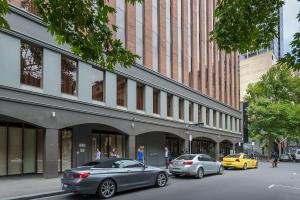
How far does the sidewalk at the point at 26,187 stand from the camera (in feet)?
45.2

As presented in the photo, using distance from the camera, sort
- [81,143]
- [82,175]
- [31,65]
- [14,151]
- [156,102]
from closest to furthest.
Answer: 1. [82,175]
2. [31,65]
3. [14,151]
4. [81,143]
5. [156,102]

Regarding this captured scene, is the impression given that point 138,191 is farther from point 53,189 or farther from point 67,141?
point 67,141

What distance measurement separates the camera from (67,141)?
23.2 metres

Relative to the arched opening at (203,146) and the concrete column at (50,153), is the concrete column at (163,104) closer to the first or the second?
the arched opening at (203,146)

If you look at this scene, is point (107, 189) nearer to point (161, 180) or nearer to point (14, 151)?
point (161, 180)

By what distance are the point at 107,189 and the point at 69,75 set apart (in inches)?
361

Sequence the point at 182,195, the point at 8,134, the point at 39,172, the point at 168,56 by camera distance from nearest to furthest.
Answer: the point at 182,195, the point at 8,134, the point at 39,172, the point at 168,56

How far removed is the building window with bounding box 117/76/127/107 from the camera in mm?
26203

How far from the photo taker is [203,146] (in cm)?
4600

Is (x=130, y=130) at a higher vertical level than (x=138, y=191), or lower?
higher

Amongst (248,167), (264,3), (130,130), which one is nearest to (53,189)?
(264,3)

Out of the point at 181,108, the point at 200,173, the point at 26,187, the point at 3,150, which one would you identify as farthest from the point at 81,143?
the point at 181,108

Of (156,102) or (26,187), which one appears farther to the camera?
(156,102)

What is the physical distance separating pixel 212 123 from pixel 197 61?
752cm
